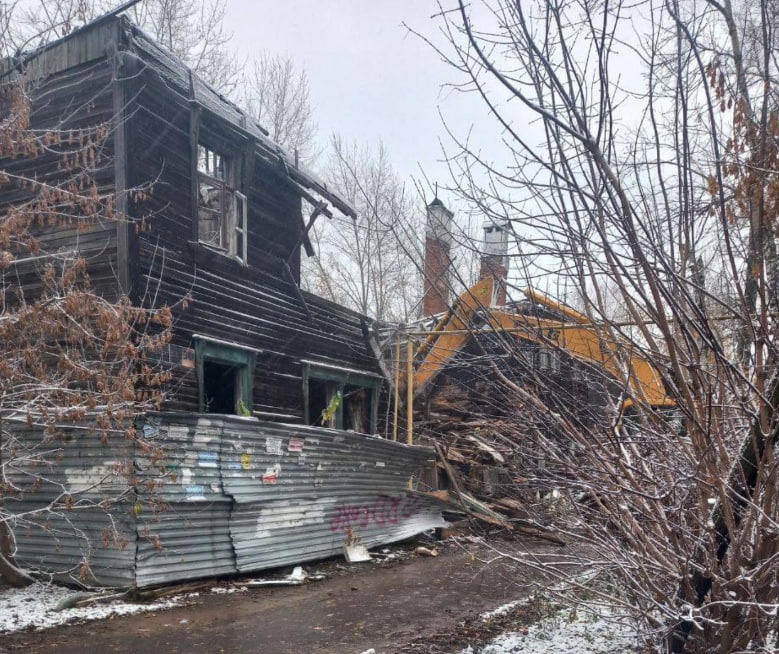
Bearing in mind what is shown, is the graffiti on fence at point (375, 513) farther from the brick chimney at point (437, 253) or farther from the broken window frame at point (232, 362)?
the brick chimney at point (437, 253)

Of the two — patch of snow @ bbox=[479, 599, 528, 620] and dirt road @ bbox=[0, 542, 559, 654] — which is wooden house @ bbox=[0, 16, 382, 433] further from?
patch of snow @ bbox=[479, 599, 528, 620]

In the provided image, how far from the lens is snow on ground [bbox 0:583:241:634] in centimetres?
753

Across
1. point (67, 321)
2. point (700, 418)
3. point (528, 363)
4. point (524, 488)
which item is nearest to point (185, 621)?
point (67, 321)

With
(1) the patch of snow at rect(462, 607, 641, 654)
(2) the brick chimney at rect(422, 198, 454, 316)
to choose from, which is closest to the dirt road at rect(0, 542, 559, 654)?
(1) the patch of snow at rect(462, 607, 641, 654)

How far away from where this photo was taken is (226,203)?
13.1 metres

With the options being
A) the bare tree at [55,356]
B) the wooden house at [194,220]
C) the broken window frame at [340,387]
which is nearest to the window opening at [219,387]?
the wooden house at [194,220]

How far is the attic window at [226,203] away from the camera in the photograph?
12914 mm

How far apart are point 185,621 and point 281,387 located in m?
6.29

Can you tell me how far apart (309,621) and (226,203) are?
7779mm

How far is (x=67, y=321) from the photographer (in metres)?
8.66

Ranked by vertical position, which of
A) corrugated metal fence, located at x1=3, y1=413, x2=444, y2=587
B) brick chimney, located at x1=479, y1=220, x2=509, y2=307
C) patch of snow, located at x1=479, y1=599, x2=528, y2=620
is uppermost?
brick chimney, located at x1=479, y1=220, x2=509, y2=307

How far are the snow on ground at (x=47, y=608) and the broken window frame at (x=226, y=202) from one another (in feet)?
20.0

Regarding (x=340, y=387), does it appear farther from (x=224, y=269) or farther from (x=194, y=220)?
(x=194, y=220)

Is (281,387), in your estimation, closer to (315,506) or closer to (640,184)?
(315,506)
